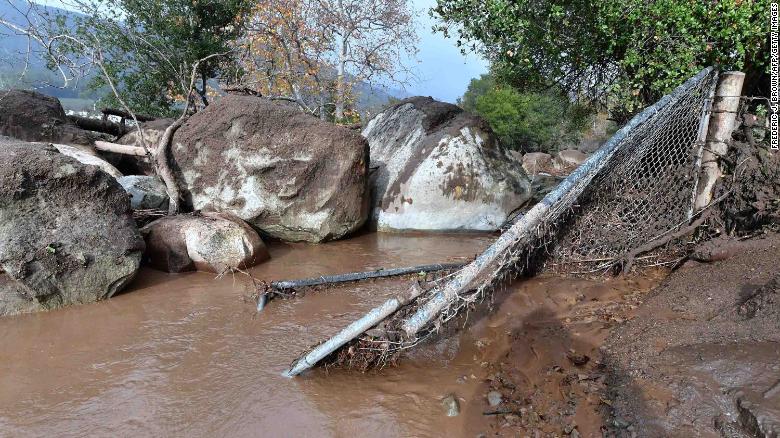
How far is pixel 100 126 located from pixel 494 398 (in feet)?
30.3

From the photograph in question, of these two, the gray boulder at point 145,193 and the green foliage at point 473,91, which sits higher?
the green foliage at point 473,91

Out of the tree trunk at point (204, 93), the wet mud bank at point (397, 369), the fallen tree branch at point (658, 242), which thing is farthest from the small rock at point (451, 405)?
the tree trunk at point (204, 93)

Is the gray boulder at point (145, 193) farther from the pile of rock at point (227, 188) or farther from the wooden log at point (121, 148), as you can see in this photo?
the wooden log at point (121, 148)

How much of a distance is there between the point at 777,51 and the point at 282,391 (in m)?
5.20

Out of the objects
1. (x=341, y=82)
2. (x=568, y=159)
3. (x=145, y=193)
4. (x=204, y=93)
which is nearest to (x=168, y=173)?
(x=145, y=193)

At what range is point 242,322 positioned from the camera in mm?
3914

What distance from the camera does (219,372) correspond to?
3119 millimetres

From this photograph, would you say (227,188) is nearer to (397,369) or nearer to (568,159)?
(397,369)

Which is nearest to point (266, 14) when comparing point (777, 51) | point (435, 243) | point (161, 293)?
point (435, 243)

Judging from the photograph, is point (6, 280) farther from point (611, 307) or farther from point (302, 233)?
point (611, 307)

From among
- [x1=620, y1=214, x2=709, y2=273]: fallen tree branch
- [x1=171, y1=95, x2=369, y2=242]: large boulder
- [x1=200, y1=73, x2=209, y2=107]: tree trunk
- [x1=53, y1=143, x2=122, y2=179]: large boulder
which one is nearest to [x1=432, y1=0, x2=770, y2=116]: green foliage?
[x1=620, y1=214, x2=709, y2=273]: fallen tree branch

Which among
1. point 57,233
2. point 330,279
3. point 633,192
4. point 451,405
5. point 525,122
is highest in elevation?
point 525,122

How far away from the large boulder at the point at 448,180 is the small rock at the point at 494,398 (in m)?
4.48

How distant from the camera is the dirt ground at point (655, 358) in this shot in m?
2.21
